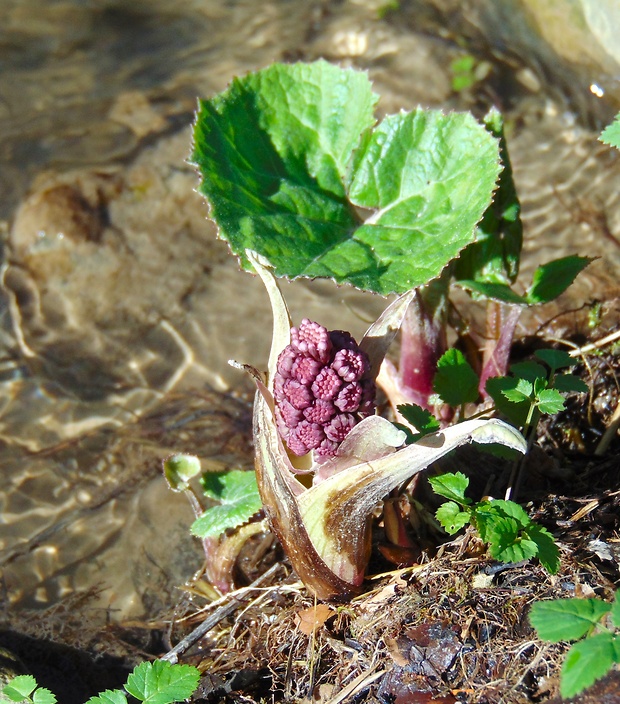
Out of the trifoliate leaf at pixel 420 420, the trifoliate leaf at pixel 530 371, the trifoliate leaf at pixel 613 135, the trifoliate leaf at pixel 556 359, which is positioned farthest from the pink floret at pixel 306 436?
the trifoliate leaf at pixel 613 135

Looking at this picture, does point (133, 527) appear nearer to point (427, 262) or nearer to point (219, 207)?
point (219, 207)

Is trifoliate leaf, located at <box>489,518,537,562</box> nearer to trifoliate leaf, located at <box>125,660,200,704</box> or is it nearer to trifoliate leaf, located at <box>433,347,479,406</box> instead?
trifoliate leaf, located at <box>433,347,479,406</box>

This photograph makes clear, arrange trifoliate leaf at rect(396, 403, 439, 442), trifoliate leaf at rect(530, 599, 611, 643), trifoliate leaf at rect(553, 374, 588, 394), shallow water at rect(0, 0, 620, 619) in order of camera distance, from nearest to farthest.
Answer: trifoliate leaf at rect(530, 599, 611, 643) < trifoliate leaf at rect(396, 403, 439, 442) < trifoliate leaf at rect(553, 374, 588, 394) < shallow water at rect(0, 0, 620, 619)

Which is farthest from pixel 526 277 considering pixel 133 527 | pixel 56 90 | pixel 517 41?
pixel 56 90

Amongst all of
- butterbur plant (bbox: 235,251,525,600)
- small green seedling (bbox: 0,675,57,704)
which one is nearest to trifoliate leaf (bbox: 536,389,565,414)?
Answer: butterbur plant (bbox: 235,251,525,600)

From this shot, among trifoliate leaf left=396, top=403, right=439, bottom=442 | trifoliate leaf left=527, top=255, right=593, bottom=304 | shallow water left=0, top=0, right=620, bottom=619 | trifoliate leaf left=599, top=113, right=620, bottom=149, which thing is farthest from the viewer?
shallow water left=0, top=0, right=620, bottom=619

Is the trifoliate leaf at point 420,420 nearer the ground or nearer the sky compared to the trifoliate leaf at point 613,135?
nearer the ground

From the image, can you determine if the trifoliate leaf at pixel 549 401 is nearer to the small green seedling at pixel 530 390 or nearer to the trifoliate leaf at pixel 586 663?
the small green seedling at pixel 530 390
